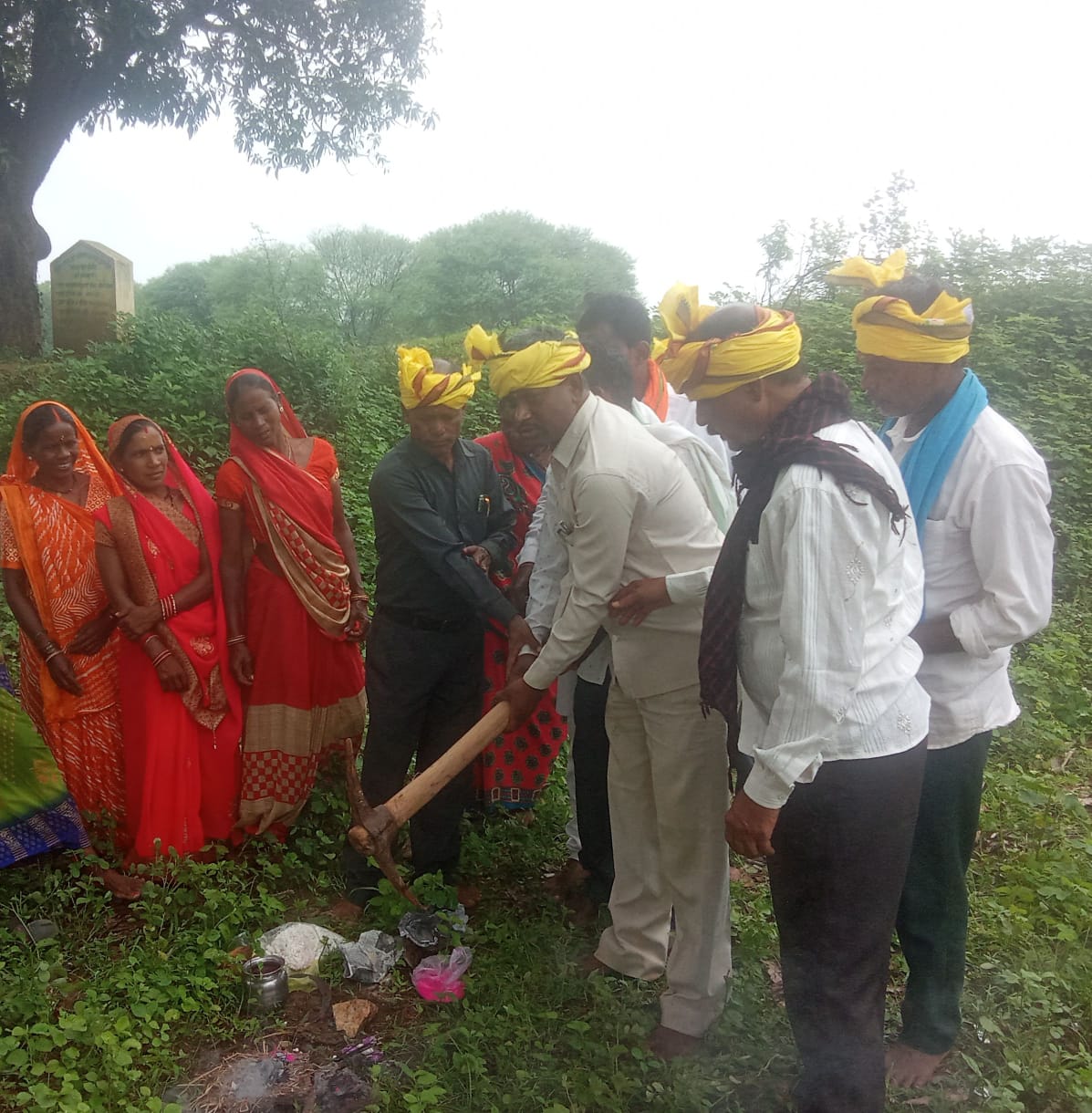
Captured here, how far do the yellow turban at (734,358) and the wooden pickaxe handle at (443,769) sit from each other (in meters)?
1.21

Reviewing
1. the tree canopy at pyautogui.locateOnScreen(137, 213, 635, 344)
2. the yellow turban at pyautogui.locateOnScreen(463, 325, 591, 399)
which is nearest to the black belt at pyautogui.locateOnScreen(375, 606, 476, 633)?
the yellow turban at pyautogui.locateOnScreen(463, 325, 591, 399)

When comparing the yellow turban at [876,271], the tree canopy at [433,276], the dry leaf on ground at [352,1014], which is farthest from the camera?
the tree canopy at [433,276]

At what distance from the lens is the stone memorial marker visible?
9.87 metres

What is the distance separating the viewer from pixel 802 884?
1938 millimetres

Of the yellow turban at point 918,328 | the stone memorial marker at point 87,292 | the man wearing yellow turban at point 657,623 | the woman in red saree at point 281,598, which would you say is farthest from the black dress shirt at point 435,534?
the stone memorial marker at point 87,292

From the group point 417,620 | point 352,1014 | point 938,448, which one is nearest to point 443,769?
point 417,620

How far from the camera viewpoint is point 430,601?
322 cm

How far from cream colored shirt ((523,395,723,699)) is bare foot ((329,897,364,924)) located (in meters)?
1.45

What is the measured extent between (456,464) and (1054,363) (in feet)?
23.5

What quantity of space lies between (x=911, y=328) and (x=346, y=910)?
2.73m

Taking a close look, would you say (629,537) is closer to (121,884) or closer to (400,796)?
(400,796)

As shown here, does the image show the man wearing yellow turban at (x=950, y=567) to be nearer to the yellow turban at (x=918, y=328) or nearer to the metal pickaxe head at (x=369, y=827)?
the yellow turban at (x=918, y=328)

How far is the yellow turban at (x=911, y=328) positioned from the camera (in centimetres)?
226

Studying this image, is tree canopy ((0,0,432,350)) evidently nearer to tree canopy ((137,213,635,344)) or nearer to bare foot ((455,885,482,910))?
tree canopy ((137,213,635,344))
